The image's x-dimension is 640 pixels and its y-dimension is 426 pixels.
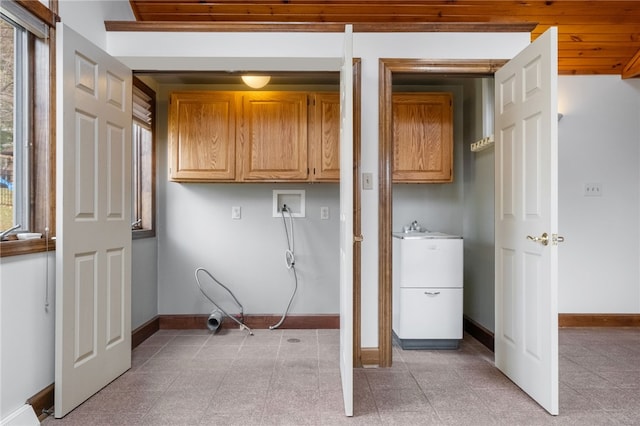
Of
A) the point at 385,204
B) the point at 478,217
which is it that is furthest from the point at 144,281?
the point at 478,217

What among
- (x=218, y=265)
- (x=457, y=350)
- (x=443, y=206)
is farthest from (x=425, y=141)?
(x=218, y=265)

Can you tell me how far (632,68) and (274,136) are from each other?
314 centimetres

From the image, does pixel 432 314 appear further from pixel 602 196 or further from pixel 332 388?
pixel 602 196

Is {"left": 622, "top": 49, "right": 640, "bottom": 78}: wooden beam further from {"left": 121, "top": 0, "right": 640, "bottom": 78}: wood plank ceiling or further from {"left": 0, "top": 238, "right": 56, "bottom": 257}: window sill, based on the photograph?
{"left": 0, "top": 238, "right": 56, "bottom": 257}: window sill

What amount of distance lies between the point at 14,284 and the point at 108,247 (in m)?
0.55

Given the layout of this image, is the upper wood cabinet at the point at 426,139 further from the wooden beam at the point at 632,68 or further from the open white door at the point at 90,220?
the open white door at the point at 90,220

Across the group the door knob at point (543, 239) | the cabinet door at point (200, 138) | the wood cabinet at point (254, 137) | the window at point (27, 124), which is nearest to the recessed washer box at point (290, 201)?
the wood cabinet at point (254, 137)

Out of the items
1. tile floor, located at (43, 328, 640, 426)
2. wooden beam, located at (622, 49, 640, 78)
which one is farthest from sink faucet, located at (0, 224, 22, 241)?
wooden beam, located at (622, 49, 640, 78)

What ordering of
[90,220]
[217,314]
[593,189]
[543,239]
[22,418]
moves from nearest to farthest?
[22,418], [543,239], [90,220], [217,314], [593,189]

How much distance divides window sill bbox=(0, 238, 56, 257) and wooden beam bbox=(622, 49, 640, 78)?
176 inches

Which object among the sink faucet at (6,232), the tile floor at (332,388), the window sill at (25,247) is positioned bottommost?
the tile floor at (332,388)

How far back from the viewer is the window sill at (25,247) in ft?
5.34

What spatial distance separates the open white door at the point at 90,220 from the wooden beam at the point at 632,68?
3.99m

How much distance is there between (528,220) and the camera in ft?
6.91
